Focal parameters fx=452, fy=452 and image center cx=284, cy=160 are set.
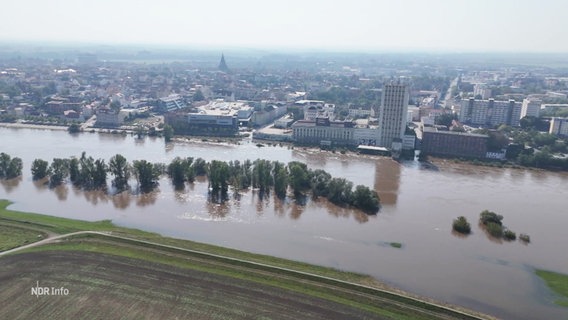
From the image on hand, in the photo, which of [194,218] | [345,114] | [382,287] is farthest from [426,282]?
[345,114]

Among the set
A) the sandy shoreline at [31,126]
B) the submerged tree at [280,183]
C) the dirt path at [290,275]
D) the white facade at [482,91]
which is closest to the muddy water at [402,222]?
the submerged tree at [280,183]

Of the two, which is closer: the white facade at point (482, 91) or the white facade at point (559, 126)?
the white facade at point (559, 126)

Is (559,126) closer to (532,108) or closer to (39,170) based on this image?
(532,108)

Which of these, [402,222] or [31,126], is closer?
[402,222]

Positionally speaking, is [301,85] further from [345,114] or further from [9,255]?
[9,255]

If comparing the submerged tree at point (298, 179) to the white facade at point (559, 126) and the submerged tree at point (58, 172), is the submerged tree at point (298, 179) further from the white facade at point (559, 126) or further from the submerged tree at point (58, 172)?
the white facade at point (559, 126)

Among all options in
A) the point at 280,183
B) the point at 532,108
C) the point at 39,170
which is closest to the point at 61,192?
the point at 39,170

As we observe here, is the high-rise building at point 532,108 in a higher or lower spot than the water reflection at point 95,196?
higher
